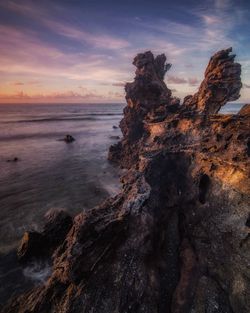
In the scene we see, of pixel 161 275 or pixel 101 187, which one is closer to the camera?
pixel 161 275

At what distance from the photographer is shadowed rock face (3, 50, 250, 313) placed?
900 cm

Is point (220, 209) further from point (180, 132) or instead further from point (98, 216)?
point (180, 132)

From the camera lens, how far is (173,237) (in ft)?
43.0

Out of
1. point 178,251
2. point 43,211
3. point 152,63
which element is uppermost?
point 152,63

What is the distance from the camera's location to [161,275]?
1091cm

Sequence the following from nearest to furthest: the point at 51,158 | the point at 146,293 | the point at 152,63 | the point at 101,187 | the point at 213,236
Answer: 1. the point at 146,293
2. the point at 213,236
3. the point at 101,187
4. the point at 152,63
5. the point at 51,158

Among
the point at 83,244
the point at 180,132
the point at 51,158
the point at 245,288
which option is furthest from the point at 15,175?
the point at 245,288

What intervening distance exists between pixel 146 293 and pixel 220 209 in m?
6.00

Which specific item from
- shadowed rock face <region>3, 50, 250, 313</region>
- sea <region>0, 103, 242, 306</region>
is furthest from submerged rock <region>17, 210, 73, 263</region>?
shadowed rock face <region>3, 50, 250, 313</region>

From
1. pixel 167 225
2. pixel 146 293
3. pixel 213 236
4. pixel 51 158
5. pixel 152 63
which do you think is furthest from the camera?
pixel 51 158

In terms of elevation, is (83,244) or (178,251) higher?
(83,244)

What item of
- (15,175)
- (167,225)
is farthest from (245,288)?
(15,175)

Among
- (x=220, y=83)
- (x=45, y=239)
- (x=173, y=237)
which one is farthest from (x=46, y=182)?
(x=220, y=83)

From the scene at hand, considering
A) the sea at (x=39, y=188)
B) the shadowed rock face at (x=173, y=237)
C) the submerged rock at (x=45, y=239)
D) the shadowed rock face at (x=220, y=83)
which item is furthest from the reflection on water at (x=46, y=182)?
the shadowed rock face at (x=220, y=83)
